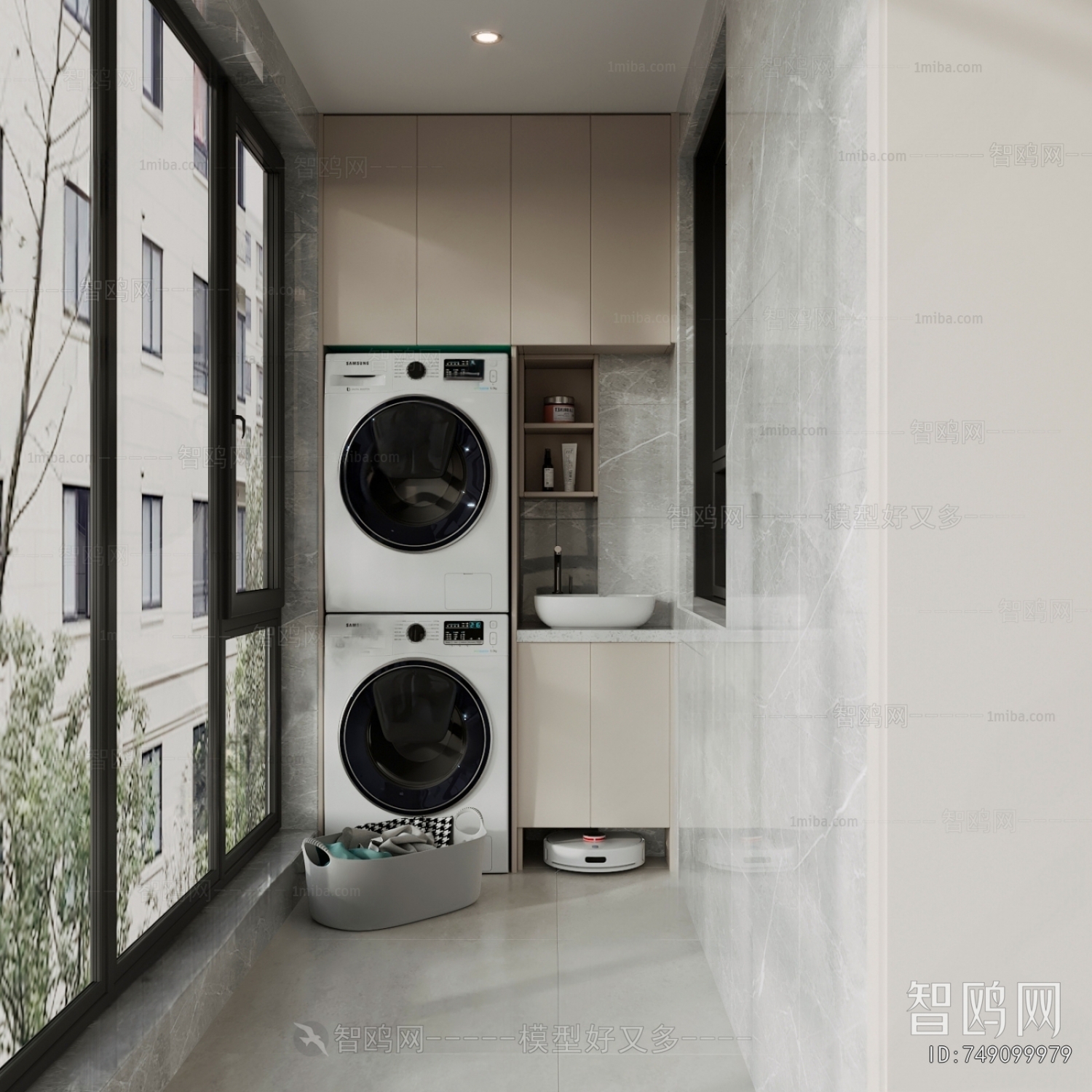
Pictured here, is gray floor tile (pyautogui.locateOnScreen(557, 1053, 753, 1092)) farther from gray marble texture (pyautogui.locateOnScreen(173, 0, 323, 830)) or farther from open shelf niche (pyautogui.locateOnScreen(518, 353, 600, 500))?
open shelf niche (pyautogui.locateOnScreen(518, 353, 600, 500))

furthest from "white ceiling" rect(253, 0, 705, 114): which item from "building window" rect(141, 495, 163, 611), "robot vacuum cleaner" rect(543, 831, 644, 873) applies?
"robot vacuum cleaner" rect(543, 831, 644, 873)

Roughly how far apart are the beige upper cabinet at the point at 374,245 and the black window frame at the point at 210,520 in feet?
0.60

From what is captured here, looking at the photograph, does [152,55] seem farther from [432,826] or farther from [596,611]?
[432,826]

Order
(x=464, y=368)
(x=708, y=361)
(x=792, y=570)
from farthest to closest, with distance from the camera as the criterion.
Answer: (x=464, y=368), (x=708, y=361), (x=792, y=570)

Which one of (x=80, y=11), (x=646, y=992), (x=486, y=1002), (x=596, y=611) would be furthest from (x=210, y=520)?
(x=646, y=992)

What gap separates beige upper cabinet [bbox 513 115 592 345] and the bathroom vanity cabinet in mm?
1181

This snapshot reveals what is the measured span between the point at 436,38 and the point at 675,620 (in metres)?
2.01

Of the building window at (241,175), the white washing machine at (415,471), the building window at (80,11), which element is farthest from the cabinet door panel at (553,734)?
the building window at (80,11)

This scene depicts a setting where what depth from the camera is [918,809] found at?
1.22 m

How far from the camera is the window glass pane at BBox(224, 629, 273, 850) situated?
2.81 m

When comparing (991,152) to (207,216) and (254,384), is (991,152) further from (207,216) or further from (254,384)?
(254,384)

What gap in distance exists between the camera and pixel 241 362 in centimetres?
296

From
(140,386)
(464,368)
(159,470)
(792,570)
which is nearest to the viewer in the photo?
(792,570)

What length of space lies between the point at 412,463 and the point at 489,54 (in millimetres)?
1320
